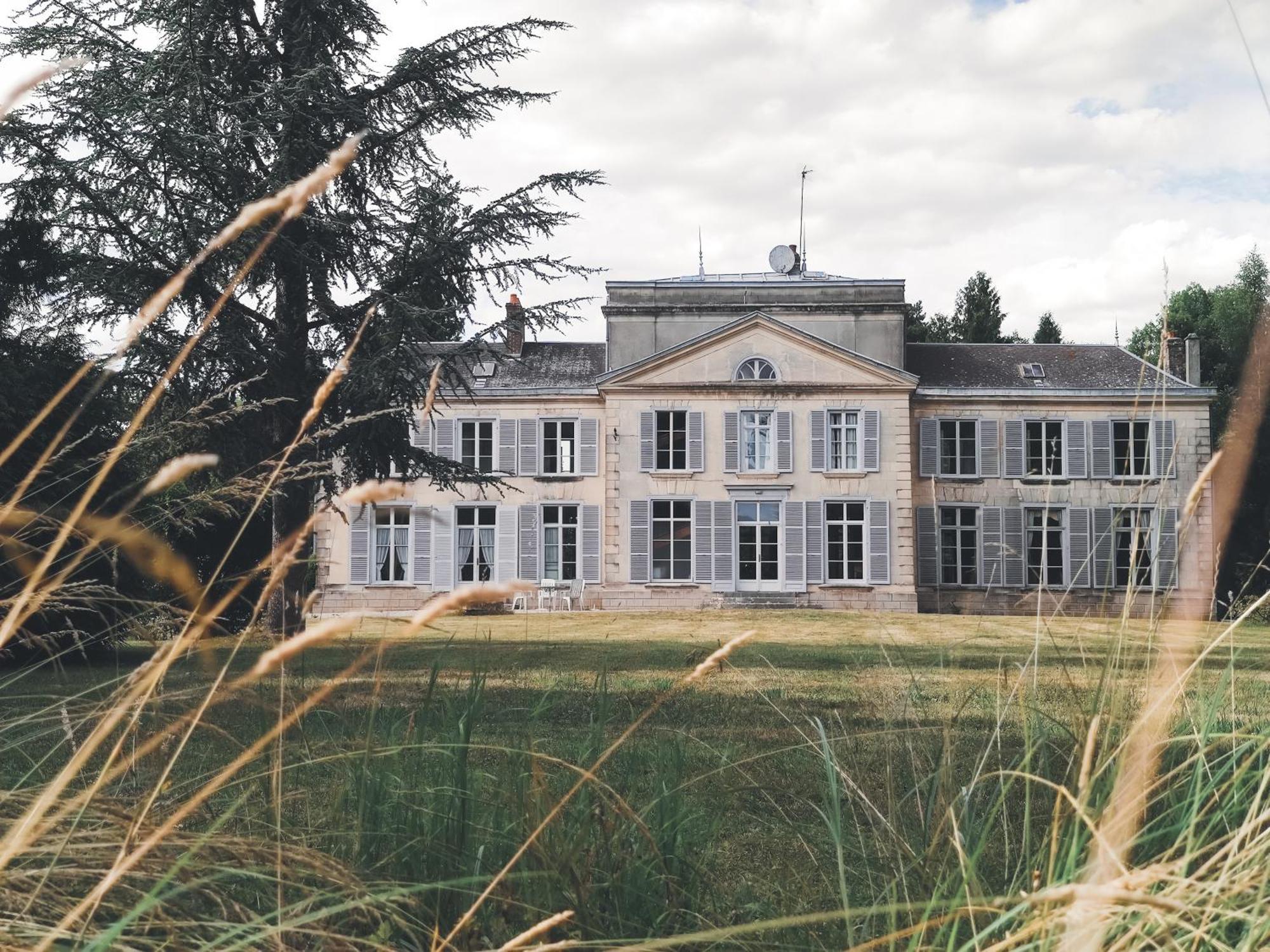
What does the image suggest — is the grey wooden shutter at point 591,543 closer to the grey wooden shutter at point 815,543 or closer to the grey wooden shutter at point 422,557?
the grey wooden shutter at point 422,557

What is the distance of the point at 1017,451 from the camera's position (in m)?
24.5

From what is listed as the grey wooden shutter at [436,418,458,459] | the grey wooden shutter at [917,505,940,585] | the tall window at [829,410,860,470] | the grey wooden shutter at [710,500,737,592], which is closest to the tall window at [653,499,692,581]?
the grey wooden shutter at [710,500,737,592]

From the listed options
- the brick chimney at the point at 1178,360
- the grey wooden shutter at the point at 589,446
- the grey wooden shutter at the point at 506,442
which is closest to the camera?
the grey wooden shutter at the point at 589,446

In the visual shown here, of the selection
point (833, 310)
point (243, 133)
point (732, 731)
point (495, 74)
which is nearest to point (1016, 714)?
point (732, 731)

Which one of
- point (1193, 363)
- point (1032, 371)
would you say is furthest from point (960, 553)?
point (1193, 363)

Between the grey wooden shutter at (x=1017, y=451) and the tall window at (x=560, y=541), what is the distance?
391 inches

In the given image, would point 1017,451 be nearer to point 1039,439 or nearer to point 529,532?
point 1039,439

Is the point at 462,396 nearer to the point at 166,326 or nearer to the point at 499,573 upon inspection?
the point at 499,573

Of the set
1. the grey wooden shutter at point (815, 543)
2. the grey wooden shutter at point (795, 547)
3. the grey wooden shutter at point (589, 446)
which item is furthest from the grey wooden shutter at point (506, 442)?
the grey wooden shutter at point (815, 543)

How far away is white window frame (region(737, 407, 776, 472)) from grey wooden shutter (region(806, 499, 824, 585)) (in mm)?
1258

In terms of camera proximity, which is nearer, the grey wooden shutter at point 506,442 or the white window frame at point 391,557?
the white window frame at point 391,557

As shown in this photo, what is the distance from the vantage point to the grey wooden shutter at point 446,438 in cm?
2486

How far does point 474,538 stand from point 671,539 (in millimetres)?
4619

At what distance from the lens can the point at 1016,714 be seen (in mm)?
4953
